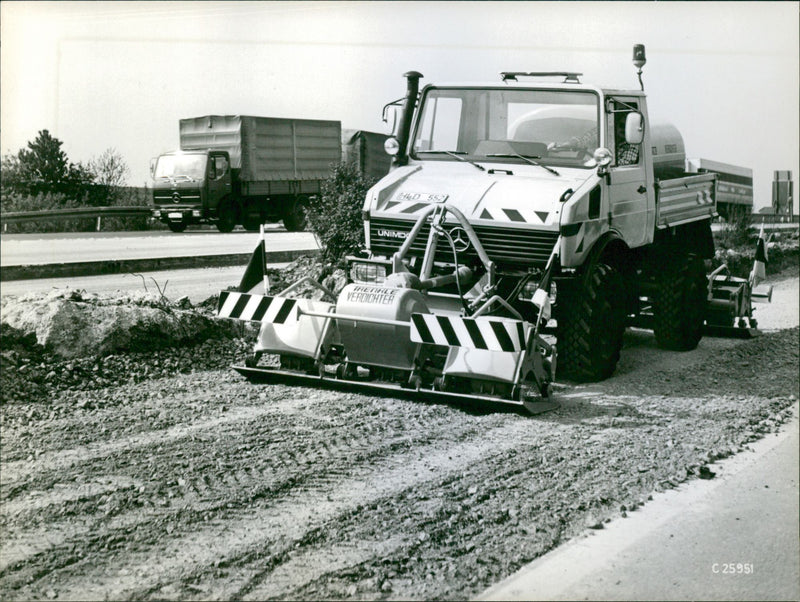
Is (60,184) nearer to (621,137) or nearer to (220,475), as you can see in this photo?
(220,475)

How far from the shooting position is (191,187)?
931 centimetres

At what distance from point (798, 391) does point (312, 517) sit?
5.20m

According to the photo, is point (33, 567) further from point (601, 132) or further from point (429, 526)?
point (601, 132)

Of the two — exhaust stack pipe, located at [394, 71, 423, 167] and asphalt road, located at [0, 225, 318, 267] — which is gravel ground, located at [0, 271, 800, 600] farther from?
exhaust stack pipe, located at [394, 71, 423, 167]

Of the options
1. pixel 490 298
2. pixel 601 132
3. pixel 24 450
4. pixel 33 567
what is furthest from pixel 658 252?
pixel 33 567

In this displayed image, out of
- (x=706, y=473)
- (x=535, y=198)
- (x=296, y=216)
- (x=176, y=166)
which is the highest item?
(x=176, y=166)

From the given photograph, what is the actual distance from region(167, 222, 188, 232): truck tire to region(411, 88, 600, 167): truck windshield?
7.63ft

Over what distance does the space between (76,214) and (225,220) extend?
2018 mm

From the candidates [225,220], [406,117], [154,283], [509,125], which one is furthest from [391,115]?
[154,283]

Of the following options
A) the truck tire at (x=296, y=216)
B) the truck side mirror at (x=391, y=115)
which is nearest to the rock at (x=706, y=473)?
the truck side mirror at (x=391, y=115)

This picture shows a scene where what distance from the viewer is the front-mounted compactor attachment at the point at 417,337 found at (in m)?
6.86

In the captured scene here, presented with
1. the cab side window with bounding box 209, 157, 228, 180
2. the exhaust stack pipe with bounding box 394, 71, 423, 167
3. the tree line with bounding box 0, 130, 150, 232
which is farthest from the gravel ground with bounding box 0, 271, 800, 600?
the exhaust stack pipe with bounding box 394, 71, 423, 167

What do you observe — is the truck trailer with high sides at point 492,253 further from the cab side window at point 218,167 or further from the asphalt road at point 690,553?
the cab side window at point 218,167

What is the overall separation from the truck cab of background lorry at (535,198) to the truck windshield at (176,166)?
1.87 m
